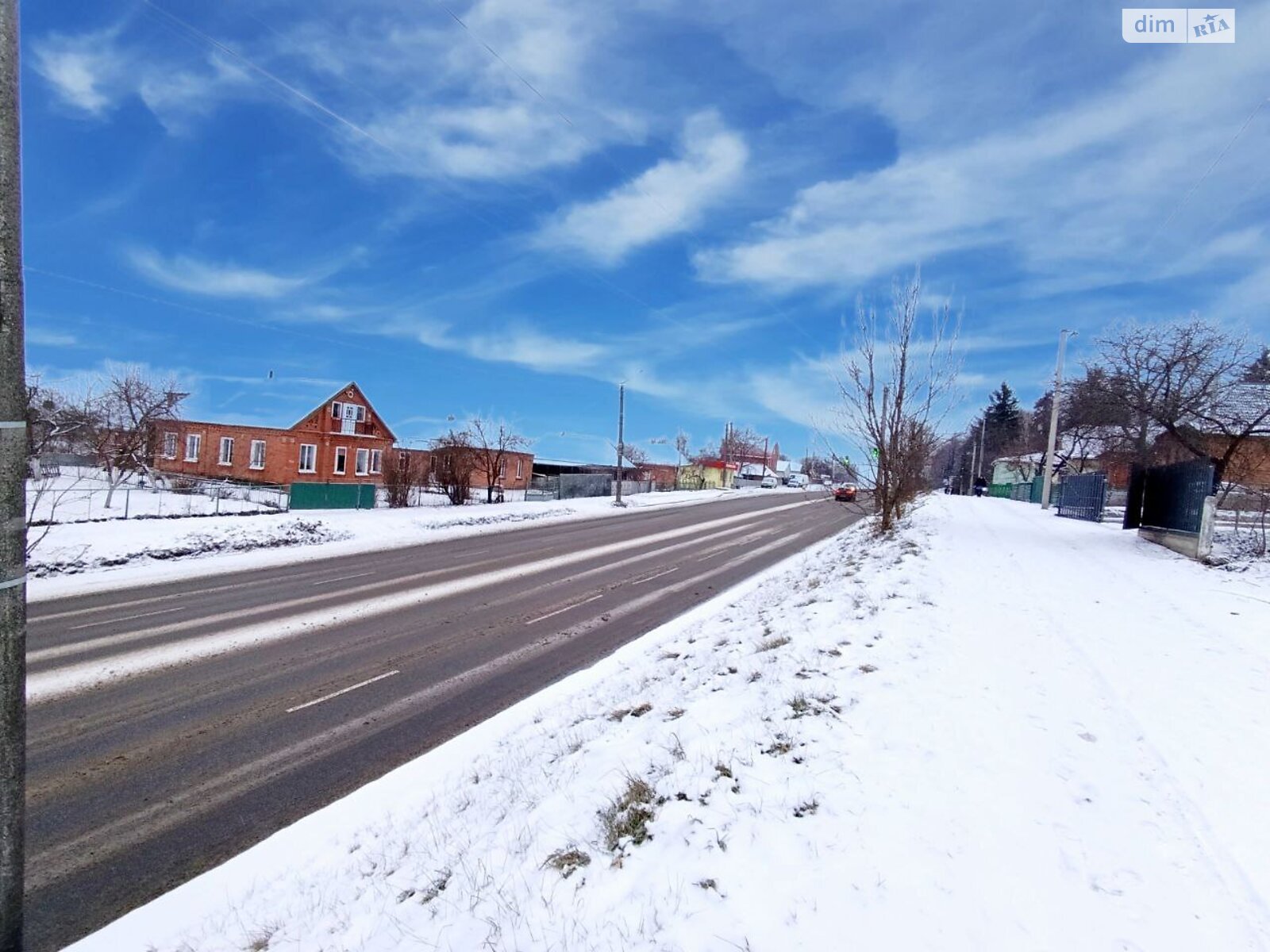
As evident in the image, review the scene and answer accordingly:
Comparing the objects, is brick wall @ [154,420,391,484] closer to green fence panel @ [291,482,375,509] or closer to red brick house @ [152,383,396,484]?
red brick house @ [152,383,396,484]

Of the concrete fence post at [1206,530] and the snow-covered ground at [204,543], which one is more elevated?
the concrete fence post at [1206,530]

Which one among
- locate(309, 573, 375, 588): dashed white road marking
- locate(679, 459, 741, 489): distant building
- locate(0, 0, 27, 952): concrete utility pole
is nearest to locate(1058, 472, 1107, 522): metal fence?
locate(309, 573, 375, 588): dashed white road marking

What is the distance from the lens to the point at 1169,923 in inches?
97.7

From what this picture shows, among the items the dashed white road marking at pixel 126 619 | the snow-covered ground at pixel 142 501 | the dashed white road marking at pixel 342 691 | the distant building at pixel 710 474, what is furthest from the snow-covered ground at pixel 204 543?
the distant building at pixel 710 474

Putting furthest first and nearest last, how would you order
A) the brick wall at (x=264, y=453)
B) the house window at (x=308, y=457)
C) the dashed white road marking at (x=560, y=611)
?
the house window at (x=308, y=457), the brick wall at (x=264, y=453), the dashed white road marking at (x=560, y=611)

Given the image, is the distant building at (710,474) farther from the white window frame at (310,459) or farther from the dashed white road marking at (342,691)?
the dashed white road marking at (342,691)

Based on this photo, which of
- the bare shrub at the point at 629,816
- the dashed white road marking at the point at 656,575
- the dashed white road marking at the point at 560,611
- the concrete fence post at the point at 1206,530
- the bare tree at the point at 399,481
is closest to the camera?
the bare shrub at the point at 629,816

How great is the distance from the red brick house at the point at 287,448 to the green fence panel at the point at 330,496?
14.0 m

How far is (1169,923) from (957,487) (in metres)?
82.9

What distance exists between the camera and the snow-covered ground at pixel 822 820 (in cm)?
253

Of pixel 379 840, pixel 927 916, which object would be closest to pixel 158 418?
pixel 379 840

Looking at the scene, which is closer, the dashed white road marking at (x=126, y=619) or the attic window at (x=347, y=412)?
the dashed white road marking at (x=126, y=619)

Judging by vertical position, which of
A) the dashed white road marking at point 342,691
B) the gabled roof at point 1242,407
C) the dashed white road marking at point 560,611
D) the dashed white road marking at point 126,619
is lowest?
the dashed white road marking at point 126,619

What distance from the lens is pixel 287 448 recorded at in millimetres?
43000
